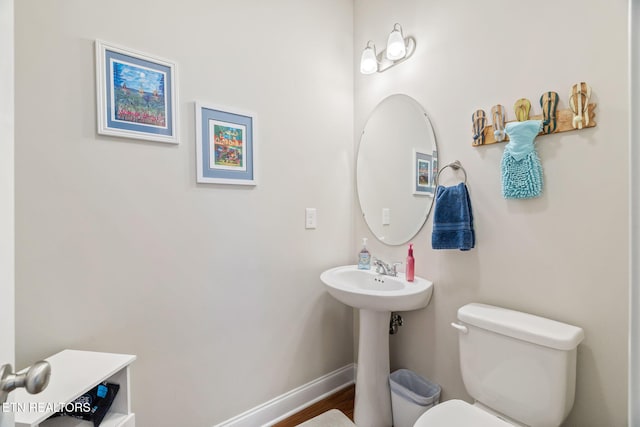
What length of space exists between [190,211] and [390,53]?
1.44m

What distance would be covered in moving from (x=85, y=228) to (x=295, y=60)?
142 cm

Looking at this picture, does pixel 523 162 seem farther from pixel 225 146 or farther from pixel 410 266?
pixel 225 146

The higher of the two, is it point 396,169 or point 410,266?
point 396,169

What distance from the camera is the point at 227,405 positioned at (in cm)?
152

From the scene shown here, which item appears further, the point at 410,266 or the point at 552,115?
the point at 410,266

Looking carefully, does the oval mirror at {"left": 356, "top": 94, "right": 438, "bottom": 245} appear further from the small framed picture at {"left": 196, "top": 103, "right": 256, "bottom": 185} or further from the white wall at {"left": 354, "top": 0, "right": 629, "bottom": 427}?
the small framed picture at {"left": 196, "top": 103, "right": 256, "bottom": 185}

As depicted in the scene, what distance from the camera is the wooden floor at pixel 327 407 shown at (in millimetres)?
1691

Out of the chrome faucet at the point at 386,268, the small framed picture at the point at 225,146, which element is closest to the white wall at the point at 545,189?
the chrome faucet at the point at 386,268

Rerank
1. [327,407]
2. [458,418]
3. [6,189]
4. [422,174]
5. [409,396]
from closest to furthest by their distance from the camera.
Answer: [6,189]
[458,418]
[409,396]
[422,174]
[327,407]

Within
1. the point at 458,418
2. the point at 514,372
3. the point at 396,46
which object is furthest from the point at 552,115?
the point at 458,418

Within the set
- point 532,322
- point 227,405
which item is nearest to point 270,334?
point 227,405

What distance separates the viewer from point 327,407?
5.94 feet

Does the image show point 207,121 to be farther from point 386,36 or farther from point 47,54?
point 386,36

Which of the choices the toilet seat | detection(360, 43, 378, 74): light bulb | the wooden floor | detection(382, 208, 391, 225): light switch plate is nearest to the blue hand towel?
detection(382, 208, 391, 225): light switch plate
